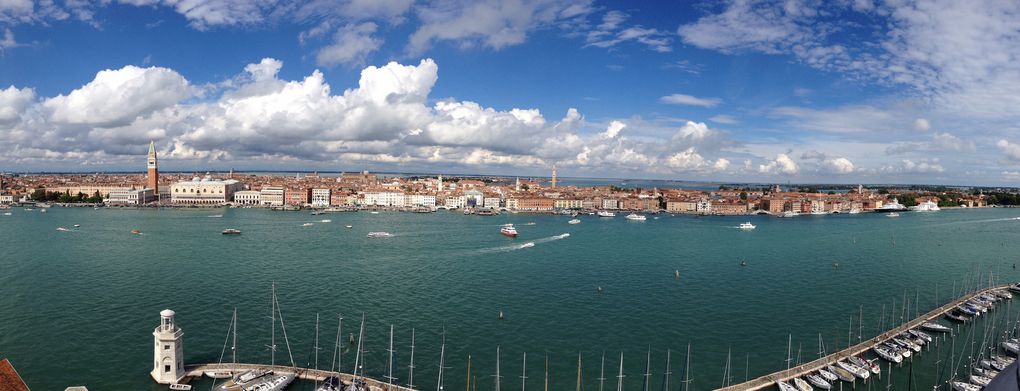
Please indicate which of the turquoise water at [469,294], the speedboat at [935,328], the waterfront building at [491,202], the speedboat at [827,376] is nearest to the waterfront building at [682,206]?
the waterfront building at [491,202]

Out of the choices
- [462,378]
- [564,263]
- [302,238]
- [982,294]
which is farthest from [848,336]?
[302,238]

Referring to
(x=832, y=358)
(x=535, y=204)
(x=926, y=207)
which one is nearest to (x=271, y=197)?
(x=535, y=204)

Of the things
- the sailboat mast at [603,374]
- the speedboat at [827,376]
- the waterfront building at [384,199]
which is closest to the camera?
the sailboat mast at [603,374]

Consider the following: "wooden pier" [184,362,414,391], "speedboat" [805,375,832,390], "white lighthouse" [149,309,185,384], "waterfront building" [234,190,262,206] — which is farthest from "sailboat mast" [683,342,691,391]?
"waterfront building" [234,190,262,206]

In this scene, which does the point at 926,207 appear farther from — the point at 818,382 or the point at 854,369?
the point at 818,382

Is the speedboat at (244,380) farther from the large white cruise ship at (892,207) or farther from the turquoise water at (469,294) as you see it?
the large white cruise ship at (892,207)

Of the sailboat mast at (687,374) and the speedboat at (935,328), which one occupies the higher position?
the speedboat at (935,328)

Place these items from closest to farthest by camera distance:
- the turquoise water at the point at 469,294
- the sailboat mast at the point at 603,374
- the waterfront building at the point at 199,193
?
the sailboat mast at the point at 603,374 < the turquoise water at the point at 469,294 < the waterfront building at the point at 199,193
